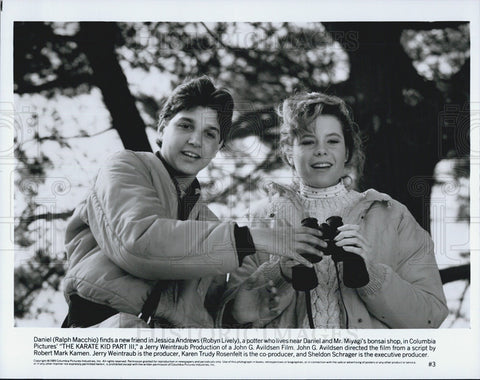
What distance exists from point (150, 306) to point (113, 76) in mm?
1060

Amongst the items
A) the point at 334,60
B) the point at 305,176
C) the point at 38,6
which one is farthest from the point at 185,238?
the point at 38,6

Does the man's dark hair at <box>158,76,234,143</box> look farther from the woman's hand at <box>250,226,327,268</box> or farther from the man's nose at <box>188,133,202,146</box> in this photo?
the woman's hand at <box>250,226,327,268</box>

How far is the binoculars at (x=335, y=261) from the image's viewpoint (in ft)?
8.96

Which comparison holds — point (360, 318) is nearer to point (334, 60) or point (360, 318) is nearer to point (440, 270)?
point (440, 270)

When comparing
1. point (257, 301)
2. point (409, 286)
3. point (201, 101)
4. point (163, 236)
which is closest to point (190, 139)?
point (201, 101)

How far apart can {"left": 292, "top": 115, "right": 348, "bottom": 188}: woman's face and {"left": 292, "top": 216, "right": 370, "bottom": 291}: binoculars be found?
0.19 metres

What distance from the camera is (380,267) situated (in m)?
2.79

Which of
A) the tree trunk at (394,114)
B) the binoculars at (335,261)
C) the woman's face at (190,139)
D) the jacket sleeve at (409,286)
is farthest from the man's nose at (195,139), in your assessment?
the jacket sleeve at (409,286)

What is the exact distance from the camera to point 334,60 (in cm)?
310

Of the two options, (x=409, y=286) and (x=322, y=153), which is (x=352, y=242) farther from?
(x=322, y=153)

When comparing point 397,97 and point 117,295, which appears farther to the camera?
point 397,97

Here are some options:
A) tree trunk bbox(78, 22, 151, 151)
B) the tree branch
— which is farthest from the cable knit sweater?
the tree branch

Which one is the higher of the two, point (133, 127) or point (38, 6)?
point (38, 6)

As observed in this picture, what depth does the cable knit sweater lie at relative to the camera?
2852 millimetres
